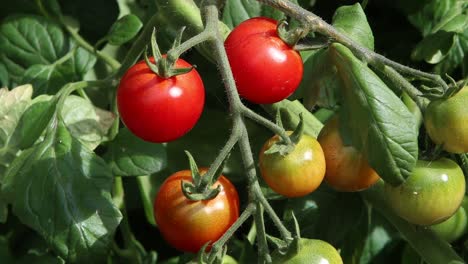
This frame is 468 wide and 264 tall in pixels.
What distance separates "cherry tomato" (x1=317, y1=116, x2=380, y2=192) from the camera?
0.95 meters

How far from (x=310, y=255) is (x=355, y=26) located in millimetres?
331

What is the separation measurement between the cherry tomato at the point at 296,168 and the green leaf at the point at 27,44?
0.57 m

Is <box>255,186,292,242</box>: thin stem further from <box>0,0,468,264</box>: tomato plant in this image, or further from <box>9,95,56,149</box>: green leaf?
<box>9,95,56,149</box>: green leaf

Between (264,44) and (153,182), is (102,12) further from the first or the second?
(264,44)

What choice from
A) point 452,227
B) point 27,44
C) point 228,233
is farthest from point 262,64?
point 27,44

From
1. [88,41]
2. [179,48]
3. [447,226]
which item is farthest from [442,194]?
[88,41]

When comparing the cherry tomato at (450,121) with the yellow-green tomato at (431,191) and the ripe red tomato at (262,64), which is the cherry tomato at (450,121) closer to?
the yellow-green tomato at (431,191)

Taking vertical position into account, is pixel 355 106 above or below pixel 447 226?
above

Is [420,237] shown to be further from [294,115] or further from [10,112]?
[10,112]

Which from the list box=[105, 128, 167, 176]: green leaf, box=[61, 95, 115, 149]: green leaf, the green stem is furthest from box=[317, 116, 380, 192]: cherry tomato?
the green stem

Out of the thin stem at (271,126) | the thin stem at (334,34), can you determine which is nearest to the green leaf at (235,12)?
the thin stem at (334,34)

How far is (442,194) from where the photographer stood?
3.10 ft

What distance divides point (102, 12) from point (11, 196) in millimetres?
450

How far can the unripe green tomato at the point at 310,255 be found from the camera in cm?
85
